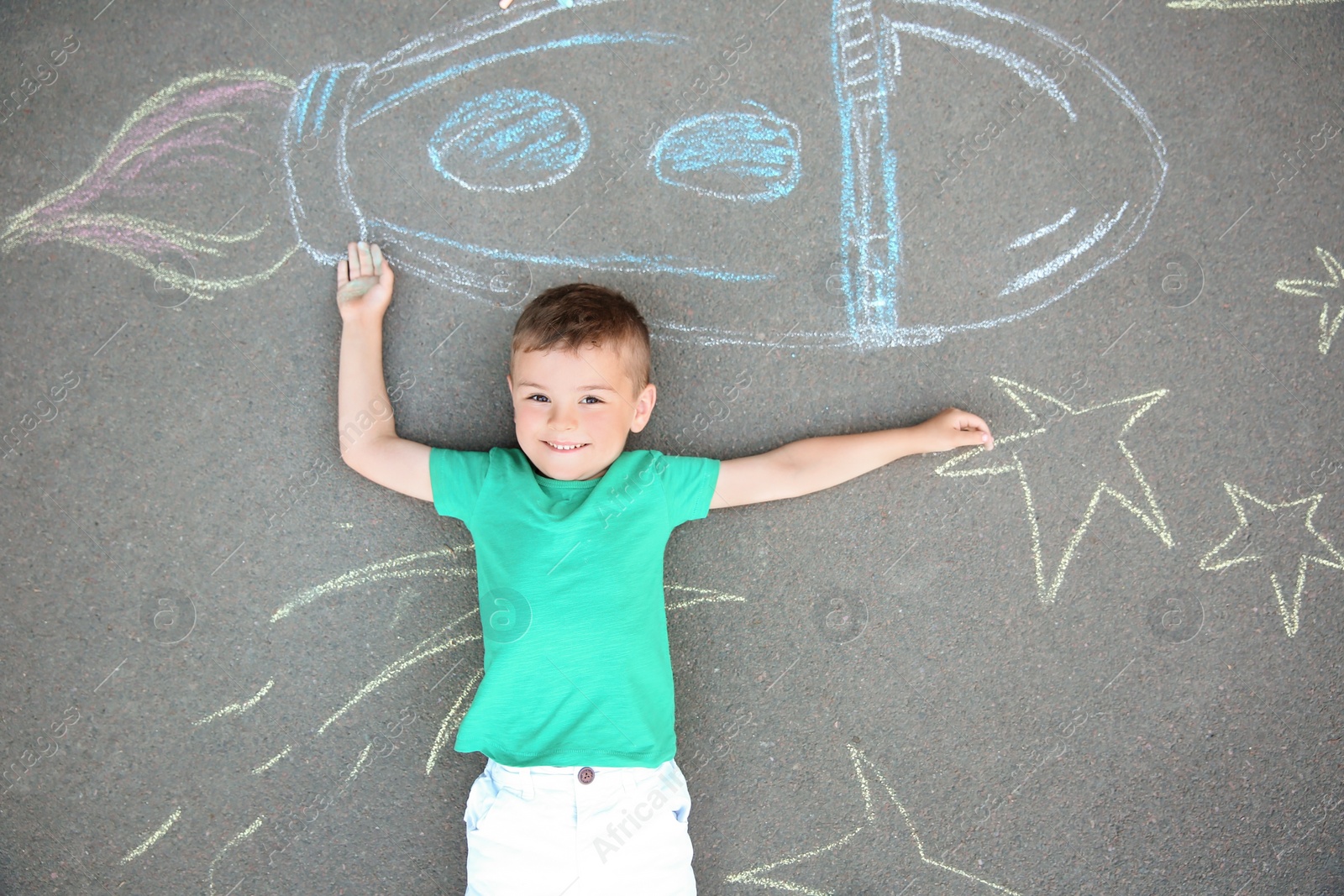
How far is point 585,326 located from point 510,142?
747 millimetres

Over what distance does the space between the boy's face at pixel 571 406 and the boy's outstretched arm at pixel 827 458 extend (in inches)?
14.8

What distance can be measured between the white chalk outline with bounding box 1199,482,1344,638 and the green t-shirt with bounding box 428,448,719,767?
171 centimetres

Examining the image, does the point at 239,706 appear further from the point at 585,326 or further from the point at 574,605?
the point at 585,326

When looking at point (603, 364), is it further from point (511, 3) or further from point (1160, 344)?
point (1160, 344)

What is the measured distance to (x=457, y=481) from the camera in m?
2.14

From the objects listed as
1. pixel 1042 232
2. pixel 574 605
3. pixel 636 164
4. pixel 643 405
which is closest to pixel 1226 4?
pixel 1042 232

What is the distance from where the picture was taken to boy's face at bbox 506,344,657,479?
199 centimetres

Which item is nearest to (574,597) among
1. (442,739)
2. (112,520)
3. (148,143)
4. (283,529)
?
(442,739)

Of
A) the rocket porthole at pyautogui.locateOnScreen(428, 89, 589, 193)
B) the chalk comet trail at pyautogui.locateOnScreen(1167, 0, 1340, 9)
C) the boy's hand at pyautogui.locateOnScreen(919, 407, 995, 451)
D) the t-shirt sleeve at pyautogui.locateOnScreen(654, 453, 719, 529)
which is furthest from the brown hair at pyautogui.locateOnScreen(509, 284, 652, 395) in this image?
the chalk comet trail at pyautogui.locateOnScreen(1167, 0, 1340, 9)

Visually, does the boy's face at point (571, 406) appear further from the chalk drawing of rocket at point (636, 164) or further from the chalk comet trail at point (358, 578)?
the chalk comet trail at point (358, 578)

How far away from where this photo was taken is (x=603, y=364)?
6.61 ft

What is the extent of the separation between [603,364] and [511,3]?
123 centimetres

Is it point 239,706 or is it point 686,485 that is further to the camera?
point 239,706

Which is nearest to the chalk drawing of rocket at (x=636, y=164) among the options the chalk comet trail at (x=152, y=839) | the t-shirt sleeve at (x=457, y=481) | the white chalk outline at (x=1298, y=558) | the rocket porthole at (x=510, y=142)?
the rocket porthole at (x=510, y=142)
